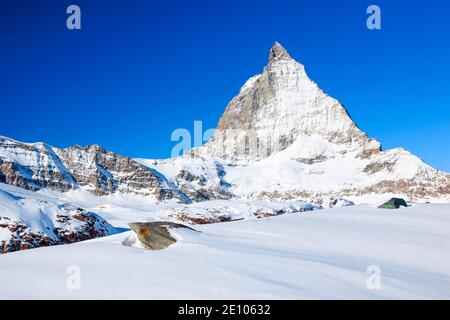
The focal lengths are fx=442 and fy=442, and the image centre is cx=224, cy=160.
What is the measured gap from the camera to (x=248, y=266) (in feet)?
26.7

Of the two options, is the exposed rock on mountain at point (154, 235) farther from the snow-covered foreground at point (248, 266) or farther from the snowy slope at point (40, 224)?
the snowy slope at point (40, 224)

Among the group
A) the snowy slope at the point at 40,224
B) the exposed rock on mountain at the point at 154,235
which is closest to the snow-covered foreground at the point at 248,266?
the exposed rock on mountain at the point at 154,235

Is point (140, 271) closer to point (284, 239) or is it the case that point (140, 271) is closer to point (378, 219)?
point (284, 239)

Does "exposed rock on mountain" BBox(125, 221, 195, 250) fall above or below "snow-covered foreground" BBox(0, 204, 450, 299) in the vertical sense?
above

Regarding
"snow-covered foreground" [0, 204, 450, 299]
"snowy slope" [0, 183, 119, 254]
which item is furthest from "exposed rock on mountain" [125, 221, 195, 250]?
"snowy slope" [0, 183, 119, 254]

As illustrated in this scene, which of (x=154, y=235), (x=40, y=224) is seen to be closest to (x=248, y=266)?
(x=154, y=235)

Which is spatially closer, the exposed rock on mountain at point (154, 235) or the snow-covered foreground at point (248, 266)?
the snow-covered foreground at point (248, 266)

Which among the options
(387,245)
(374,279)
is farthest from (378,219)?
(374,279)

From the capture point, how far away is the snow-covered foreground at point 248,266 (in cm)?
672

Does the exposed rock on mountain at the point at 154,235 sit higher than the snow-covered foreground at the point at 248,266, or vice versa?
the exposed rock on mountain at the point at 154,235

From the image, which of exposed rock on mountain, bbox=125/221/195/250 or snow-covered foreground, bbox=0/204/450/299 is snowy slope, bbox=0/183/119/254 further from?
snow-covered foreground, bbox=0/204/450/299

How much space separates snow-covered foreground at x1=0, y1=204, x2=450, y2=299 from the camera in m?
6.72

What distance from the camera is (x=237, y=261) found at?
852 cm
